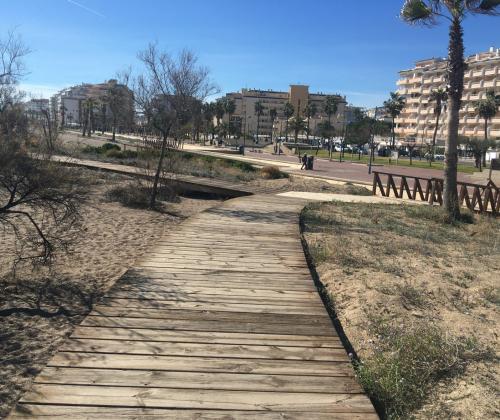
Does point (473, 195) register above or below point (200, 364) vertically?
above

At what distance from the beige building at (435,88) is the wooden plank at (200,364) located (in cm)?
9809

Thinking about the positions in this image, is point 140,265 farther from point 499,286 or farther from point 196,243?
point 499,286

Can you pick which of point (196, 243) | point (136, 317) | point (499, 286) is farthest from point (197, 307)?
point (499, 286)

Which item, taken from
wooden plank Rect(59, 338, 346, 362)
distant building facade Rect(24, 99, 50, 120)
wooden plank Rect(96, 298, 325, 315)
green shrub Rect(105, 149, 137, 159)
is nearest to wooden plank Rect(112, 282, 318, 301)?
wooden plank Rect(96, 298, 325, 315)

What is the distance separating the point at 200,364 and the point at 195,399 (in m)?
0.53

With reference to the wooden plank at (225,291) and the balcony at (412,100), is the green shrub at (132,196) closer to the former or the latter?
the wooden plank at (225,291)

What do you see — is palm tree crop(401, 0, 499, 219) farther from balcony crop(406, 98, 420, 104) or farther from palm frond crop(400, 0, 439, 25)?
balcony crop(406, 98, 420, 104)

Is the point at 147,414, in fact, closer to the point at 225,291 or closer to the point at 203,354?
the point at 203,354

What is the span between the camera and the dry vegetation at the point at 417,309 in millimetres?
3835

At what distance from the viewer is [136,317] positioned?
188 inches

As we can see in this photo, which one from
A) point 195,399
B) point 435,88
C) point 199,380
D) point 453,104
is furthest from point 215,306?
point 435,88

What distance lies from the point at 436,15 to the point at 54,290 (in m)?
13.0

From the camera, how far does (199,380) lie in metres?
3.53

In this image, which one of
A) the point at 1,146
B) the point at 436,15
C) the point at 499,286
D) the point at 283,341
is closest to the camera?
the point at 283,341
